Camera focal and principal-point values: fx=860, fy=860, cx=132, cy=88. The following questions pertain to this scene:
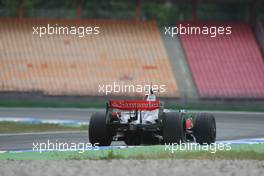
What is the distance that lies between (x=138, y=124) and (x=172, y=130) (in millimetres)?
738

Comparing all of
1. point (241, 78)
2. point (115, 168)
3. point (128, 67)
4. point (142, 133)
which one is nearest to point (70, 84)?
point (128, 67)

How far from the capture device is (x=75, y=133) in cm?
2422

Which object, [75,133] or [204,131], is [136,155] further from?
[75,133]

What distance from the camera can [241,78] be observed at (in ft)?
124

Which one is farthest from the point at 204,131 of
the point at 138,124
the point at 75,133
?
the point at 75,133

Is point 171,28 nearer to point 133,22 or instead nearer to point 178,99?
point 133,22

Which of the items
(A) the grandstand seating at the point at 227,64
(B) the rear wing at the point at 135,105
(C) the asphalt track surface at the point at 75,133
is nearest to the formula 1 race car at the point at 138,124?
(B) the rear wing at the point at 135,105

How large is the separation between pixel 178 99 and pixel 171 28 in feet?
20.0

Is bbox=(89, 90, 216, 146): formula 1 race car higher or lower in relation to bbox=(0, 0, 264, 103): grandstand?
lower

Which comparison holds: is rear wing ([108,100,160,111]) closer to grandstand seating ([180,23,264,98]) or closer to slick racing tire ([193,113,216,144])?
slick racing tire ([193,113,216,144])

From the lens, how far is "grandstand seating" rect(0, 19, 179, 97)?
36.4 meters

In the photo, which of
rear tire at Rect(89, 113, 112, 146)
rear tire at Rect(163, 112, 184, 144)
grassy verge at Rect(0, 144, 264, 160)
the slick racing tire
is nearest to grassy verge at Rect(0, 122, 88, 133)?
rear tire at Rect(89, 113, 112, 146)

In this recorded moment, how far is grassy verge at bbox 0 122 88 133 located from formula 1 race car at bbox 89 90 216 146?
22.1 ft

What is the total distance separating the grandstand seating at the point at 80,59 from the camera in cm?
3638
